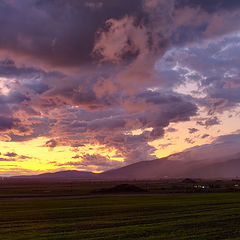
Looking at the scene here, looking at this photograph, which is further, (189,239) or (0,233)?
(0,233)

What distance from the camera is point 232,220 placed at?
2452 centimetres

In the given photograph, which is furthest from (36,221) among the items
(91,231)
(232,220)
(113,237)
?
(232,220)

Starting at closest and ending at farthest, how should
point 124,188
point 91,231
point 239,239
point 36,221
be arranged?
point 239,239
point 91,231
point 36,221
point 124,188

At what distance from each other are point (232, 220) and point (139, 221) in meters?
7.09

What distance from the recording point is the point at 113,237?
59.8 ft

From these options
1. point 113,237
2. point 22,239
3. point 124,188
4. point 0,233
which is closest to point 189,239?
point 113,237

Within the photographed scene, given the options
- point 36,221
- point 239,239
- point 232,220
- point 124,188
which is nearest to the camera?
point 239,239

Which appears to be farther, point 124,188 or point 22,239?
point 124,188

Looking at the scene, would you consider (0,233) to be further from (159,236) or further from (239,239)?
(239,239)

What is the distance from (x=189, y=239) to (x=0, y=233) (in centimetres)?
1207

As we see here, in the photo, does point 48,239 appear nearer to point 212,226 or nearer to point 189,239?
point 189,239

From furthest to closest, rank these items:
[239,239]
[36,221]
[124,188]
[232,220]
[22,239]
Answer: [124,188]
[36,221]
[232,220]
[22,239]
[239,239]

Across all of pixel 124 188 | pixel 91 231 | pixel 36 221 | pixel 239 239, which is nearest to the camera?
pixel 239 239

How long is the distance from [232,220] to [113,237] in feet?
36.0
